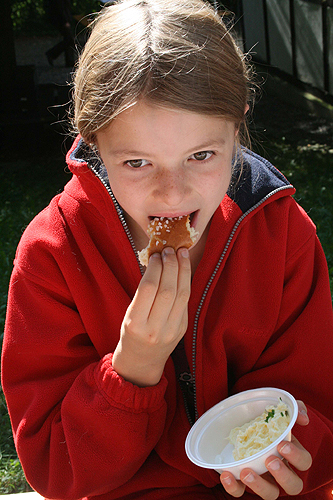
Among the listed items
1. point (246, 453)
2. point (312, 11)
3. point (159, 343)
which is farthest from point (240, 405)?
point (312, 11)

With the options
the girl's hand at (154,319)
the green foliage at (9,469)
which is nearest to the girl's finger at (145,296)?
the girl's hand at (154,319)

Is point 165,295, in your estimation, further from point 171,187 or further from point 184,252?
point 171,187

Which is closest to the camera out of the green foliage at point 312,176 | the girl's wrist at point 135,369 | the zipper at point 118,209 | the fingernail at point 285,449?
the fingernail at point 285,449

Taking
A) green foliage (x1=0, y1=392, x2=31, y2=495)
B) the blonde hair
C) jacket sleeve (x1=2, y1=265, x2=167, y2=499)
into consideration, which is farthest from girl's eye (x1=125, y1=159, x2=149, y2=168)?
green foliage (x1=0, y1=392, x2=31, y2=495)

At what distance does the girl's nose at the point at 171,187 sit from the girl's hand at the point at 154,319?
195mm

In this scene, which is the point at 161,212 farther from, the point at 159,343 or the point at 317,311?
the point at 317,311

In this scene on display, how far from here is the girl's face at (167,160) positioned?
5.79 feet

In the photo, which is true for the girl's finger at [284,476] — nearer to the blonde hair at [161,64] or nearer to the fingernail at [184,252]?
the fingernail at [184,252]

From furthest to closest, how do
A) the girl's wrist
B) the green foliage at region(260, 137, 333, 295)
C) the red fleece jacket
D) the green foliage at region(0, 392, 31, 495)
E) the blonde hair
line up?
the green foliage at region(260, 137, 333, 295)
the green foliage at region(0, 392, 31, 495)
the red fleece jacket
the girl's wrist
the blonde hair

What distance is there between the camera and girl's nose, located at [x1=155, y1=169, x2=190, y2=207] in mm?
1817

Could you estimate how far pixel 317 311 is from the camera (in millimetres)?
2172

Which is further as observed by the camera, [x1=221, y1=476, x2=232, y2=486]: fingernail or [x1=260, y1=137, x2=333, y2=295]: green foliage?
[x1=260, y1=137, x2=333, y2=295]: green foliage

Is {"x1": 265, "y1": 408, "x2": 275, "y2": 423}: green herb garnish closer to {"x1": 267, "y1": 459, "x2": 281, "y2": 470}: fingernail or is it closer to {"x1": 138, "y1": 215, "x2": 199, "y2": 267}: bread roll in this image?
{"x1": 267, "y1": 459, "x2": 281, "y2": 470}: fingernail

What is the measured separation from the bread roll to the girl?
0.04 metres
